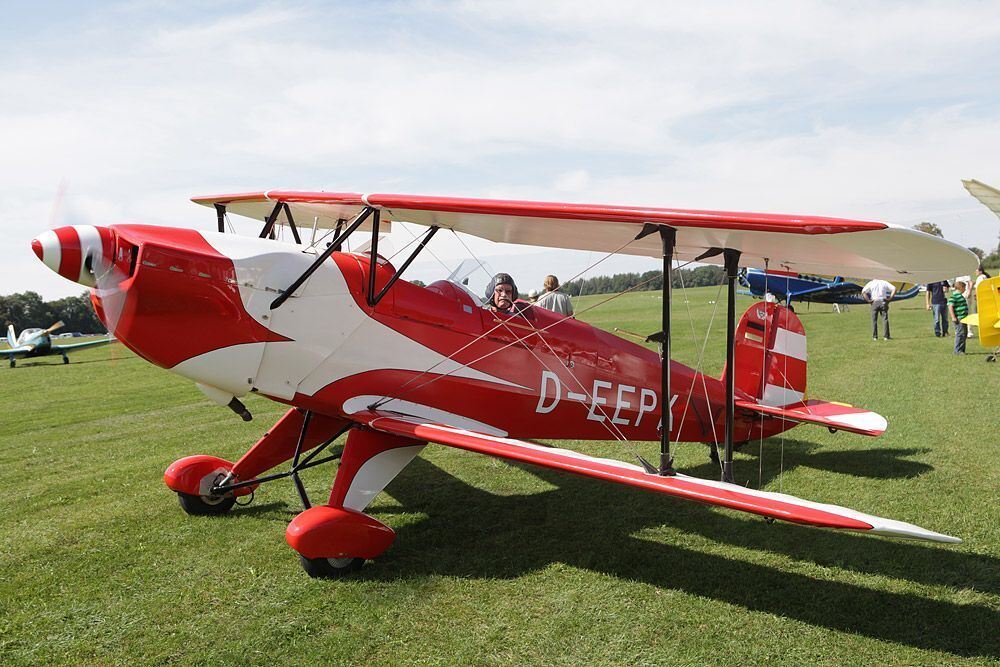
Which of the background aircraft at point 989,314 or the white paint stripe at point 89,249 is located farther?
the background aircraft at point 989,314

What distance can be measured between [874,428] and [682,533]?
2.08 metres

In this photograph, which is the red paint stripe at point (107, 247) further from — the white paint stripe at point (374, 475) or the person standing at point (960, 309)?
the person standing at point (960, 309)

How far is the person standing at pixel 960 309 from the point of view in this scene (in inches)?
518

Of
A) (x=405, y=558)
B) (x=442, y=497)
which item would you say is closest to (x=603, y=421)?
(x=442, y=497)

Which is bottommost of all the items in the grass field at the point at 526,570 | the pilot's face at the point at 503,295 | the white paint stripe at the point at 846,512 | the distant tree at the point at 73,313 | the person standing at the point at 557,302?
the distant tree at the point at 73,313

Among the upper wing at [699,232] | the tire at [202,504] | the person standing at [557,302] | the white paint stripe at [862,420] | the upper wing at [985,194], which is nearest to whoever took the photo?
the upper wing at [699,232]

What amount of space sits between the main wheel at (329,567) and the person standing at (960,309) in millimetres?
13146

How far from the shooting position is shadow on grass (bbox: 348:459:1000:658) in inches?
145

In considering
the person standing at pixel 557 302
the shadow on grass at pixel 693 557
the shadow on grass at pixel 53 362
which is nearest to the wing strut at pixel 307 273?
the shadow on grass at pixel 693 557

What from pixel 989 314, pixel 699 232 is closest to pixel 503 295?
pixel 699 232

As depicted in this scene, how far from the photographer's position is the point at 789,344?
6.92 meters

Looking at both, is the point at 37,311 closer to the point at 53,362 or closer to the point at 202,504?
the point at 53,362

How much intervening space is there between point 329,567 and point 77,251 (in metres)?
2.47

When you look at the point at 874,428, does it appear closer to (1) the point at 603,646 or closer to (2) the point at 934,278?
(2) the point at 934,278
